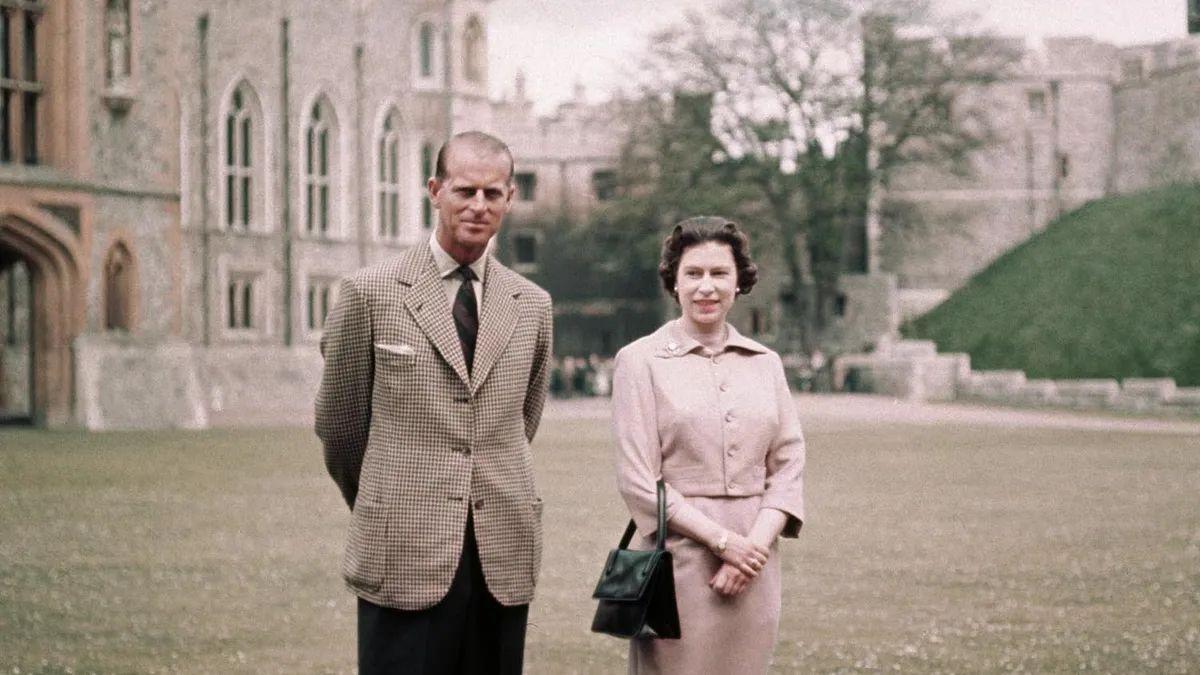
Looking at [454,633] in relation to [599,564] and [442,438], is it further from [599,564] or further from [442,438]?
[599,564]

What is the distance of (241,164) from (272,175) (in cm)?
73

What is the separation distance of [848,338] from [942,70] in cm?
959

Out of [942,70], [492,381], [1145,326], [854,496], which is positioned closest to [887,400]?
[1145,326]

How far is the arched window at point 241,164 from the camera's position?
37156 millimetres

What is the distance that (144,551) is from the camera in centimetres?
1167

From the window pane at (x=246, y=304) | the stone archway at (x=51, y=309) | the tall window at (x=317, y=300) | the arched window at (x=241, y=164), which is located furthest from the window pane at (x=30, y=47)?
the tall window at (x=317, y=300)

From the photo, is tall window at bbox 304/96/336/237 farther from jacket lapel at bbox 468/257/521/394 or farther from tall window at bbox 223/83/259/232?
jacket lapel at bbox 468/257/521/394

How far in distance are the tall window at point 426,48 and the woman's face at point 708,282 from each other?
128ft

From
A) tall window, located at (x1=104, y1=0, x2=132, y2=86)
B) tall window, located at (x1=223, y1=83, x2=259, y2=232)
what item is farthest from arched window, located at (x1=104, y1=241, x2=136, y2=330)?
tall window, located at (x1=223, y1=83, x2=259, y2=232)

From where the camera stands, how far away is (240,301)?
37.6 m

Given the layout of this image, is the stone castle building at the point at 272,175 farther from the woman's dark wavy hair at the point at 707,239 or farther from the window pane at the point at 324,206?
the woman's dark wavy hair at the point at 707,239

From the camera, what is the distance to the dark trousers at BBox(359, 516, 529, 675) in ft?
14.5

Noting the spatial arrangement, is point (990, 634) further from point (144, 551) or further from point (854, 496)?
point (854, 496)

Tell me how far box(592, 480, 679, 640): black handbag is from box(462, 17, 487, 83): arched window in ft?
131
